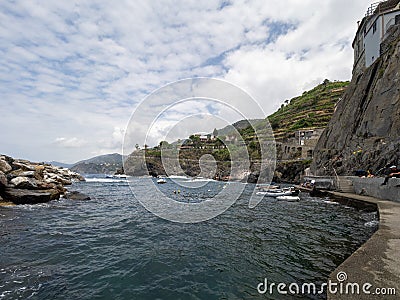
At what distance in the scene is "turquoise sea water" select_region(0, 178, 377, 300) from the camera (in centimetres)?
602

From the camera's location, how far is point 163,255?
27.8 ft

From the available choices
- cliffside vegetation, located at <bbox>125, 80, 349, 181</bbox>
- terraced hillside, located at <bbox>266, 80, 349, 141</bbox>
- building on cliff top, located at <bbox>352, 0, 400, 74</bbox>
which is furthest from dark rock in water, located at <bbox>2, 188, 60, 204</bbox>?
terraced hillside, located at <bbox>266, 80, 349, 141</bbox>

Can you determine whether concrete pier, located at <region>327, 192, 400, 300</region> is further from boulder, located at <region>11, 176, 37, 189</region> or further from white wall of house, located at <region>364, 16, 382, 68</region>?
white wall of house, located at <region>364, 16, 382, 68</region>

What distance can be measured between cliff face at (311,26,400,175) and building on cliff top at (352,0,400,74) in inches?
108

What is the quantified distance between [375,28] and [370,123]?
18.4 metres

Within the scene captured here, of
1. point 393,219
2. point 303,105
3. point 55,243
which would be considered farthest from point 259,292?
point 303,105

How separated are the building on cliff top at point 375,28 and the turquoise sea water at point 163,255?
34.4m

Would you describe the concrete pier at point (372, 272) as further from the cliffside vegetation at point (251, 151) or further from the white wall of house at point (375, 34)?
the cliffside vegetation at point (251, 151)

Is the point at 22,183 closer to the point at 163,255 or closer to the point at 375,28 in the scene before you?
the point at 163,255

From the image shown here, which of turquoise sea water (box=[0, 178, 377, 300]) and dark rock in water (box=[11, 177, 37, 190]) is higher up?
dark rock in water (box=[11, 177, 37, 190])

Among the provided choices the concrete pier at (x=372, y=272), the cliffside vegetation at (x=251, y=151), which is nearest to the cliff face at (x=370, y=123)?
the concrete pier at (x=372, y=272)

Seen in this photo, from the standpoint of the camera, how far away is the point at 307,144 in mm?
70562

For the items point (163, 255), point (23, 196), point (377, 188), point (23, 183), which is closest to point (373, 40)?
point (377, 188)

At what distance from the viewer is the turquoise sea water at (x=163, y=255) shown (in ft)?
19.7
